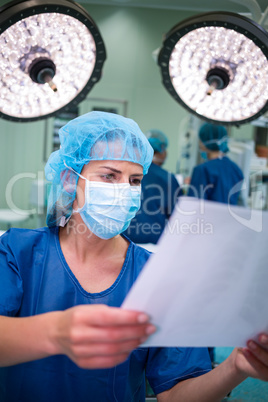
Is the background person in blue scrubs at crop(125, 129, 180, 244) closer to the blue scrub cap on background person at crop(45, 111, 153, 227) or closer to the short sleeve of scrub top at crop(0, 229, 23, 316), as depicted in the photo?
the blue scrub cap on background person at crop(45, 111, 153, 227)

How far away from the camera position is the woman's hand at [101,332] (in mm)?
597

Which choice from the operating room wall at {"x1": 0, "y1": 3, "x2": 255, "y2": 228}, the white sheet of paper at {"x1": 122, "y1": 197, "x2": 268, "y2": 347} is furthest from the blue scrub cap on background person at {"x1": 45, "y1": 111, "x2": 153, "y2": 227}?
the operating room wall at {"x1": 0, "y1": 3, "x2": 255, "y2": 228}

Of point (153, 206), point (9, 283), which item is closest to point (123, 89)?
point (153, 206)

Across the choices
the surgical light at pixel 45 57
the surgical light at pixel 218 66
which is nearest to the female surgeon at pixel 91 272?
the surgical light at pixel 45 57

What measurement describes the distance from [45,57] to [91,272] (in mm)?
593

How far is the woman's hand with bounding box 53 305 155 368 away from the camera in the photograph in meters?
0.60

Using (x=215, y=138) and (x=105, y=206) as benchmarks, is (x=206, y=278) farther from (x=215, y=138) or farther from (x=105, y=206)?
(x=215, y=138)

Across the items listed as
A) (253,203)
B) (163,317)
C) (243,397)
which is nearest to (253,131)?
(253,203)

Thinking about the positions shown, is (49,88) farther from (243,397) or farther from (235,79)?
(243,397)

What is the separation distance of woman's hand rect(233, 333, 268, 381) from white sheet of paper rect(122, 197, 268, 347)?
4cm

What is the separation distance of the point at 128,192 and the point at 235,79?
18.0 inches

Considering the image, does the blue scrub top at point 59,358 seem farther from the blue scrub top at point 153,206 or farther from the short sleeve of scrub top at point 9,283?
the blue scrub top at point 153,206

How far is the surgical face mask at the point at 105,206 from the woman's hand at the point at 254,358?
467mm

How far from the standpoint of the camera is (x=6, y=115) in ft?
3.71
